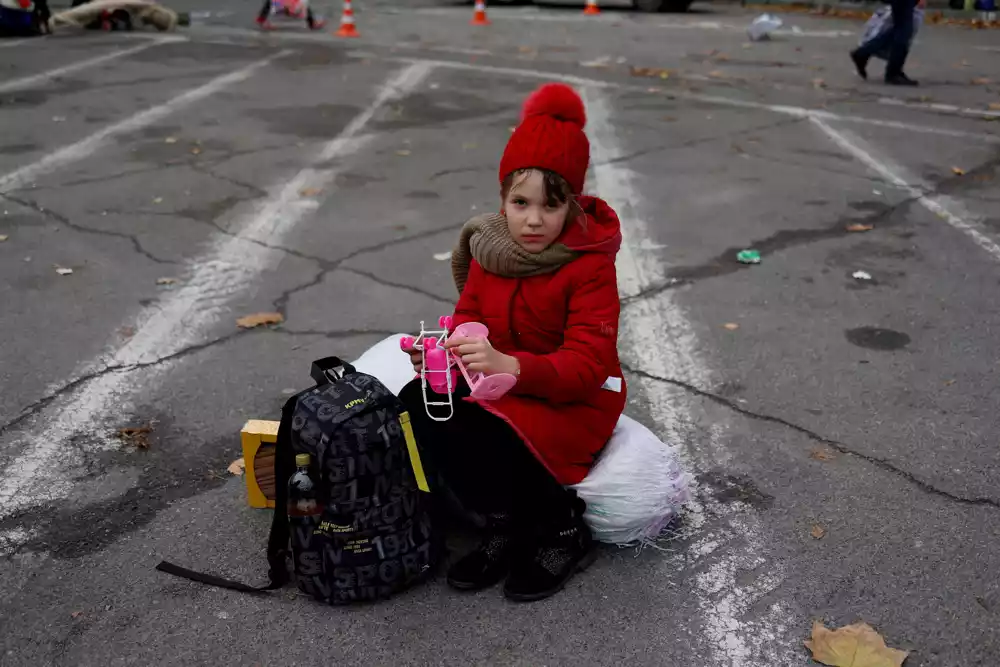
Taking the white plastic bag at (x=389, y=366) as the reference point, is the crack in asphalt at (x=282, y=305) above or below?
below

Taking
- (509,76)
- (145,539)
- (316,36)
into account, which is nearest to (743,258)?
(145,539)

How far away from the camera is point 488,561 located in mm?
2721

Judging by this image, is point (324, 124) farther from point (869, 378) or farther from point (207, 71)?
point (869, 378)

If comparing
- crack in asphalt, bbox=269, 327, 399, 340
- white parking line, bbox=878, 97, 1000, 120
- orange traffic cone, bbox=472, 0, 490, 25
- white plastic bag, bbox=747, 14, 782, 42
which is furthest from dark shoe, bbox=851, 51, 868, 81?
crack in asphalt, bbox=269, 327, 399, 340

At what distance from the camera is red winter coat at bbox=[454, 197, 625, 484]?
2.60 meters

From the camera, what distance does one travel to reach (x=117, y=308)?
15.3 ft

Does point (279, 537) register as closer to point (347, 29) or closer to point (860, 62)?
point (860, 62)

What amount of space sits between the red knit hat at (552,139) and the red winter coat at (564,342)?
0.18 meters

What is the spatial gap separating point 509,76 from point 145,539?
9275 millimetres

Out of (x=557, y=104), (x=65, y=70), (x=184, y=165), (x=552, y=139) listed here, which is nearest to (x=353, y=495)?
(x=552, y=139)

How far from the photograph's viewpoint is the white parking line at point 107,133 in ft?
22.5

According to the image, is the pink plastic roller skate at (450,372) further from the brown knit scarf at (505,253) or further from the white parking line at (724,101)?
the white parking line at (724,101)

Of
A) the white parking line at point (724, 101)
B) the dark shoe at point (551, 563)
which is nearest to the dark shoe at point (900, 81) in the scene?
the white parking line at point (724, 101)

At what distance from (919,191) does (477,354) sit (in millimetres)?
5209
